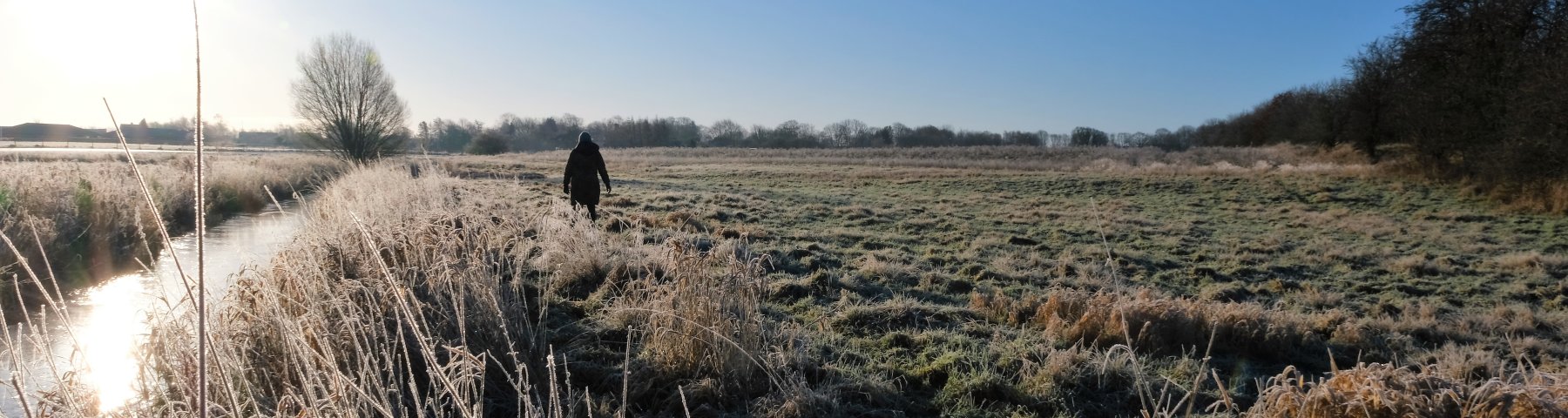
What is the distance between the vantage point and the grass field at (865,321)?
9.59 feet

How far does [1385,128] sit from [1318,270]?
74.4 ft

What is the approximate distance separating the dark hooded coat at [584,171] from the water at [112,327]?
311cm

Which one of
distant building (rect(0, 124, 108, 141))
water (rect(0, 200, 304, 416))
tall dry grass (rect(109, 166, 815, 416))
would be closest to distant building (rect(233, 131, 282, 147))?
water (rect(0, 200, 304, 416))

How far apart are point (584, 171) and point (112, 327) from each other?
4.93 meters

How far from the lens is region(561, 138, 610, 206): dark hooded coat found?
32.2 ft

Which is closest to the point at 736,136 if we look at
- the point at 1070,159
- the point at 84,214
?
the point at 1070,159

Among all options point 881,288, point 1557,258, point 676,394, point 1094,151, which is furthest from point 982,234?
point 1094,151

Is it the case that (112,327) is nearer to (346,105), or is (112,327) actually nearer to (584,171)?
(584,171)

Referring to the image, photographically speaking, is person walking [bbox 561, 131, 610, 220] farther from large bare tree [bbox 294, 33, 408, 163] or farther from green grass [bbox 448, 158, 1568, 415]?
large bare tree [bbox 294, 33, 408, 163]

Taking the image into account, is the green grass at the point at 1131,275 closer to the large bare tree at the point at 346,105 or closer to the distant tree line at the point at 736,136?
the large bare tree at the point at 346,105

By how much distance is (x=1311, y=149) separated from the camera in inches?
1364

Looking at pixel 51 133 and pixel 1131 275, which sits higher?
pixel 51 133

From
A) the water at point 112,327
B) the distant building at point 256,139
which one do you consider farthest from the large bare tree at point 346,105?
the water at point 112,327

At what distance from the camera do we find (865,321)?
5453 mm
